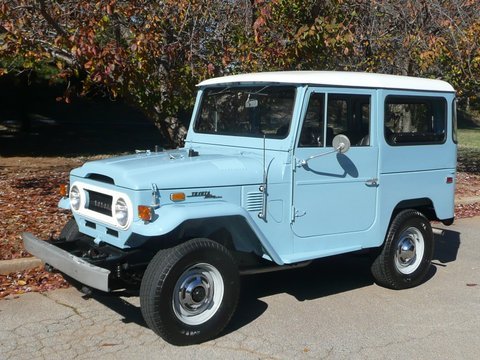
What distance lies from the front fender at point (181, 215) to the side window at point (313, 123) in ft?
3.13

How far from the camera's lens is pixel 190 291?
4875 mm

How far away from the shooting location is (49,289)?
6125mm

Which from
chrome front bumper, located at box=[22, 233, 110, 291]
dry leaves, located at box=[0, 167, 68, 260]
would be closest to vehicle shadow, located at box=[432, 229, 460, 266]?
chrome front bumper, located at box=[22, 233, 110, 291]

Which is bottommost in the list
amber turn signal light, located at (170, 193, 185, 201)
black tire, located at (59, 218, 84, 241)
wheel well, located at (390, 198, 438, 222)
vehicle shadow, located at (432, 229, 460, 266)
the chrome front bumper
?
vehicle shadow, located at (432, 229, 460, 266)

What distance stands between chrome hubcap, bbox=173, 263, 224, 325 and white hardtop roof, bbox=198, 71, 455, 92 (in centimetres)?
182

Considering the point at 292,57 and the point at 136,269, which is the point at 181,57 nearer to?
the point at 292,57

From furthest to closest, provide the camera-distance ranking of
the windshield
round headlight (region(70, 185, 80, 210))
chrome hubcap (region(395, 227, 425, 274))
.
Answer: chrome hubcap (region(395, 227, 425, 274)), the windshield, round headlight (region(70, 185, 80, 210))

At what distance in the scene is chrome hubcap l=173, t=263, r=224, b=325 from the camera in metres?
4.82

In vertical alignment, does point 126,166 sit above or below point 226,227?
above

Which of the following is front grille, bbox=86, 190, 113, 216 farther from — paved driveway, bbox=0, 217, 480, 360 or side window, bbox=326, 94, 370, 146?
side window, bbox=326, 94, 370, 146

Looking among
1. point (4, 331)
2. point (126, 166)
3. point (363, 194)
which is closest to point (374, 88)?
point (363, 194)

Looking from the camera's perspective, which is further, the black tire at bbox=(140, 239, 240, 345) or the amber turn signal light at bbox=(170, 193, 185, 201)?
the amber turn signal light at bbox=(170, 193, 185, 201)

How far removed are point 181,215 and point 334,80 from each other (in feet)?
6.56

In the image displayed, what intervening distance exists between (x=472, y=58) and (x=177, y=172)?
845cm
